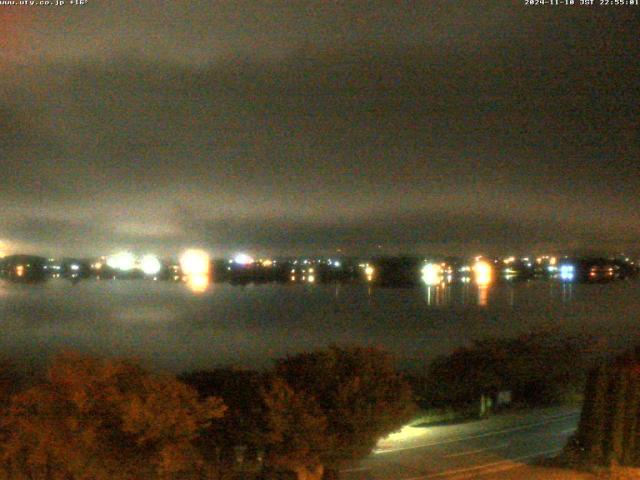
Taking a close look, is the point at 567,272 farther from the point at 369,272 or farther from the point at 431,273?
the point at 369,272

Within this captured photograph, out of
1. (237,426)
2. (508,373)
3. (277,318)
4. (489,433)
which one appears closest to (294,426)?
(237,426)

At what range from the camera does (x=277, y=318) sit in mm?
93875

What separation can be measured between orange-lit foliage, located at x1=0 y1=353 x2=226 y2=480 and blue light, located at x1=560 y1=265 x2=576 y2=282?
113042mm

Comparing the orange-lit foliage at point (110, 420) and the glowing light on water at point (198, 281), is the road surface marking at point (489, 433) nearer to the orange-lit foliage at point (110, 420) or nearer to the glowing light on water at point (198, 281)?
the orange-lit foliage at point (110, 420)

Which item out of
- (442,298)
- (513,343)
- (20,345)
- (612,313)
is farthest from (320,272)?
(513,343)

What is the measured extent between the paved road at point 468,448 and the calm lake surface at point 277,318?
83.1ft

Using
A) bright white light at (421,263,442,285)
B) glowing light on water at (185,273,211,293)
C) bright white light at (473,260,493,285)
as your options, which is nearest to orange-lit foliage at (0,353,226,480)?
glowing light on water at (185,273,211,293)

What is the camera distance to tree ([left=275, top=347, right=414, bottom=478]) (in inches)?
559

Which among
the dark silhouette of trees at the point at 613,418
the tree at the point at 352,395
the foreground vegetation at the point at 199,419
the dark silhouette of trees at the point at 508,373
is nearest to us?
the foreground vegetation at the point at 199,419

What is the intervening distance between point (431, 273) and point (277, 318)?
4961cm

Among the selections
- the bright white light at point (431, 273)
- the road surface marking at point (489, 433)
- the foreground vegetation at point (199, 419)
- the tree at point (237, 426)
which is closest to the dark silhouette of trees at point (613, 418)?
the foreground vegetation at point (199, 419)

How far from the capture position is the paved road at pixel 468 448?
17.6m

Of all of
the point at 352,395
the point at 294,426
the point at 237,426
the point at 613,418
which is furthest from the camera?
the point at 613,418

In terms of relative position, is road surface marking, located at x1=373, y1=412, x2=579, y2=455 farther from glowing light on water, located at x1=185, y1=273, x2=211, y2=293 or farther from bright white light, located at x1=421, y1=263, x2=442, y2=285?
glowing light on water, located at x1=185, y1=273, x2=211, y2=293
